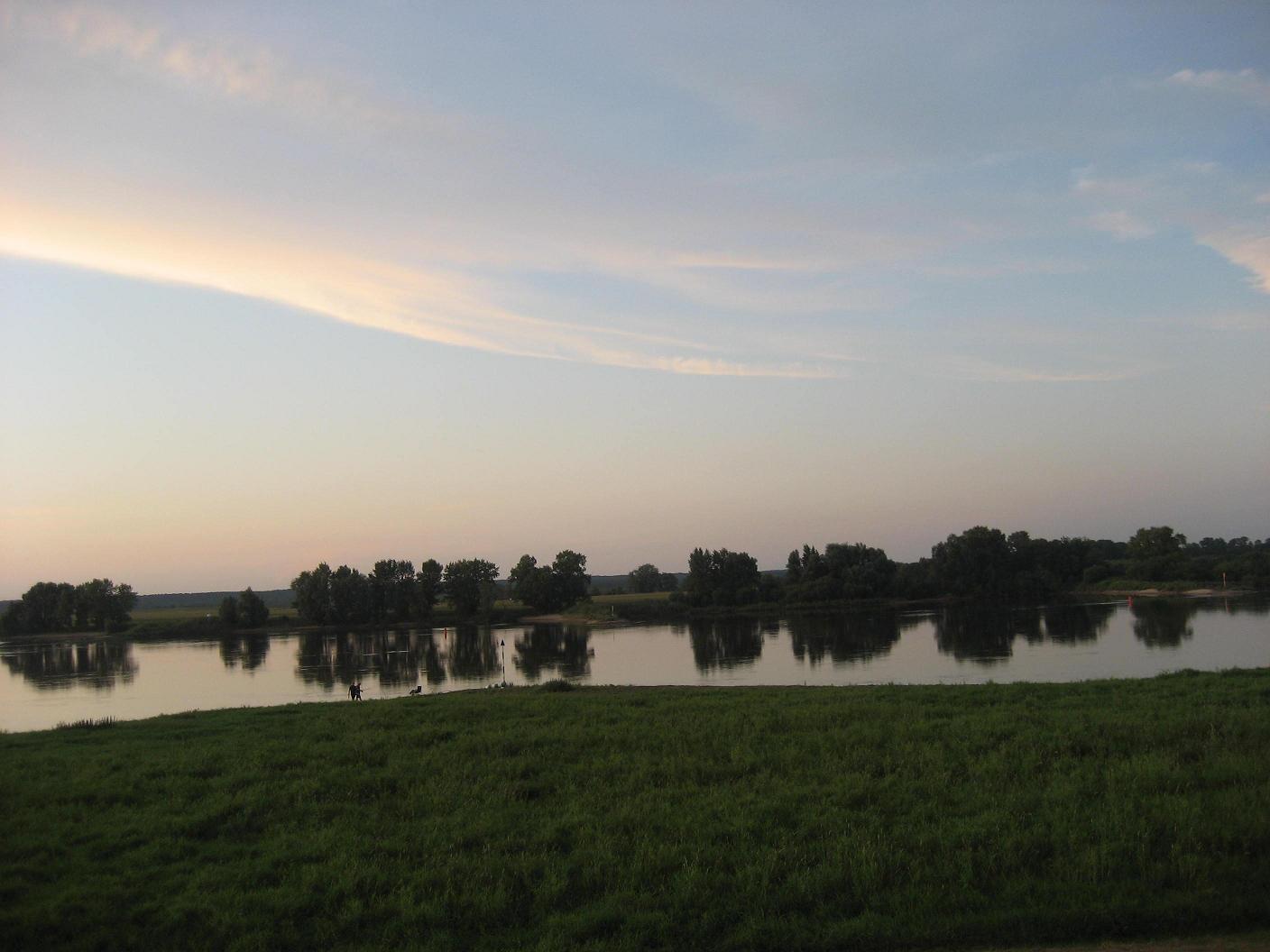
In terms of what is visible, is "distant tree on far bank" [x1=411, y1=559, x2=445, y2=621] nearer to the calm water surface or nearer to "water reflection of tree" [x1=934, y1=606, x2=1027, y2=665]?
the calm water surface

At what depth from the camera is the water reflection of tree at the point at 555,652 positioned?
4275 centimetres

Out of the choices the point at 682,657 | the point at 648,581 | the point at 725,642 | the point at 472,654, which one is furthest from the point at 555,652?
the point at 648,581

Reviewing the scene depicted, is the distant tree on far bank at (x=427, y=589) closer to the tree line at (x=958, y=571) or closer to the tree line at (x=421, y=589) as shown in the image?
the tree line at (x=421, y=589)

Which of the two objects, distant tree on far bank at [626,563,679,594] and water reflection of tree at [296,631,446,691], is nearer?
water reflection of tree at [296,631,446,691]

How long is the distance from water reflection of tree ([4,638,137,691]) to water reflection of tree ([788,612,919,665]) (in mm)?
35161

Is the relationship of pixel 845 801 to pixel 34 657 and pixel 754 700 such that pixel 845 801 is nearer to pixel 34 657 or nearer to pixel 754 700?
pixel 754 700

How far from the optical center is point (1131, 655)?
32.8 m

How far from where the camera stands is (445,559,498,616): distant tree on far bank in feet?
343

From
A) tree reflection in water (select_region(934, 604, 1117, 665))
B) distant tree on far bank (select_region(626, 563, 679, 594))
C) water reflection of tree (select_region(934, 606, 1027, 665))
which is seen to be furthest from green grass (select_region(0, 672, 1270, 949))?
distant tree on far bank (select_region(626, 563, 679, 594))

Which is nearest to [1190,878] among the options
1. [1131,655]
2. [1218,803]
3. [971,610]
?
[1218,803]

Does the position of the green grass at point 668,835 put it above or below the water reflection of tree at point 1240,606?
above

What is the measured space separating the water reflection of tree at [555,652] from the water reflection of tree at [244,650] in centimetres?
1694

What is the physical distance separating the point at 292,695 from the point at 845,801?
3089cm

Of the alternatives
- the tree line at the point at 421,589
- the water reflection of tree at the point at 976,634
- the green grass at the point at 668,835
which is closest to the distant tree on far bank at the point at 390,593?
the tree line at the point at 421,589
